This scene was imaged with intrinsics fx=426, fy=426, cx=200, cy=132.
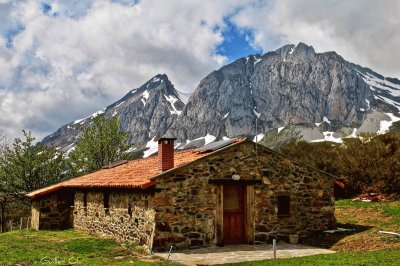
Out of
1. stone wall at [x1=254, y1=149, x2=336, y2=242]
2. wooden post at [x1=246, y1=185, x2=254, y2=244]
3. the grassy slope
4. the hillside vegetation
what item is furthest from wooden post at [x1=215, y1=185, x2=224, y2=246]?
the hillside vegetation

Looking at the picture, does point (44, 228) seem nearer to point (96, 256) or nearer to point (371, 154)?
point (96, 256)

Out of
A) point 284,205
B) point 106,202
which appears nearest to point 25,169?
point 106,202

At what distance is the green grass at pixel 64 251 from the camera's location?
13500mm

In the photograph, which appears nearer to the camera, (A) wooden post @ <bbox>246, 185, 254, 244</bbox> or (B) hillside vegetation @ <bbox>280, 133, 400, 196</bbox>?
(A) wooden post @ <bbox>246, 185, 254, 244</bbox>

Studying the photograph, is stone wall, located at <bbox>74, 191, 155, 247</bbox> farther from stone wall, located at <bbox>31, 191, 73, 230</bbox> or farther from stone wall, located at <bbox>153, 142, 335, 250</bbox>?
stone wall, located at <bbox>31, 191, 73, 230</bbox>

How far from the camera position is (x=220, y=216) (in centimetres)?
1678

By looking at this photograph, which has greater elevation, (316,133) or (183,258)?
(316,133)

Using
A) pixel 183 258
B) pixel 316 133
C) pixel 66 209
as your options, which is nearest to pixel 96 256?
pixel 183 258

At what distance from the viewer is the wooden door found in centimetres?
1709

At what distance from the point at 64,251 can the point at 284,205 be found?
29.2ft

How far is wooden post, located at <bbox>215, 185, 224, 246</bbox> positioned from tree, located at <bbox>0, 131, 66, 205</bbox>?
2516 centimetres

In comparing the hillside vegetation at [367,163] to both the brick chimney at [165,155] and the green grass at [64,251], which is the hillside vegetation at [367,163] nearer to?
the brick chimney at [165,155]

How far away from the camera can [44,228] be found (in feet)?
79.7

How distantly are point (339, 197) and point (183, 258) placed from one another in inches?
670
